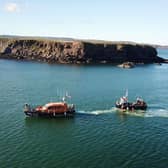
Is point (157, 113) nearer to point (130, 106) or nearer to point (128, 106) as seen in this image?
point (130, 106)

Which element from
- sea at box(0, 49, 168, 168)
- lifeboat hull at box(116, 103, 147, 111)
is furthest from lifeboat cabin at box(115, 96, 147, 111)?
sea at box(0, 49, 168, 168)

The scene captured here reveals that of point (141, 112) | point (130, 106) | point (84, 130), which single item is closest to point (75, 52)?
point (130, 106)

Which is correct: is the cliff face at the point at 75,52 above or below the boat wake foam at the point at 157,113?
above

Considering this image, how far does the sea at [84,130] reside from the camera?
4472 cm

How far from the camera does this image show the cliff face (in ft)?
579

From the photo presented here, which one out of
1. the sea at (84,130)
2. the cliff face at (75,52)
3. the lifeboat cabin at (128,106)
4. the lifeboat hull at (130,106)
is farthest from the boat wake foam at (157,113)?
the cliff face at (75,52)

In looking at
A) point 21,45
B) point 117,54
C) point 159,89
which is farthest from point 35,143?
point 21,45

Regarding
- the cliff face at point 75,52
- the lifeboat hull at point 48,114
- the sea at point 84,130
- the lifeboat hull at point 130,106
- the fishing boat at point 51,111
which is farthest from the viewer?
the cliff face at point 75,52

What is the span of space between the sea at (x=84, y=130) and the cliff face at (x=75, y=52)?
7568 cm

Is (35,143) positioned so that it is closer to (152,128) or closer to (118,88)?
(152,128)

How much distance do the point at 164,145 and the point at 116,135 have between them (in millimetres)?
8360

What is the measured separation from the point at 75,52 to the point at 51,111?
4504 inches

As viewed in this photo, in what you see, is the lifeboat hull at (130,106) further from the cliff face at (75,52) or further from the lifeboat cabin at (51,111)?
the cliff face at (75,52)

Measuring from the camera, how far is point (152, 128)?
59219 mm
